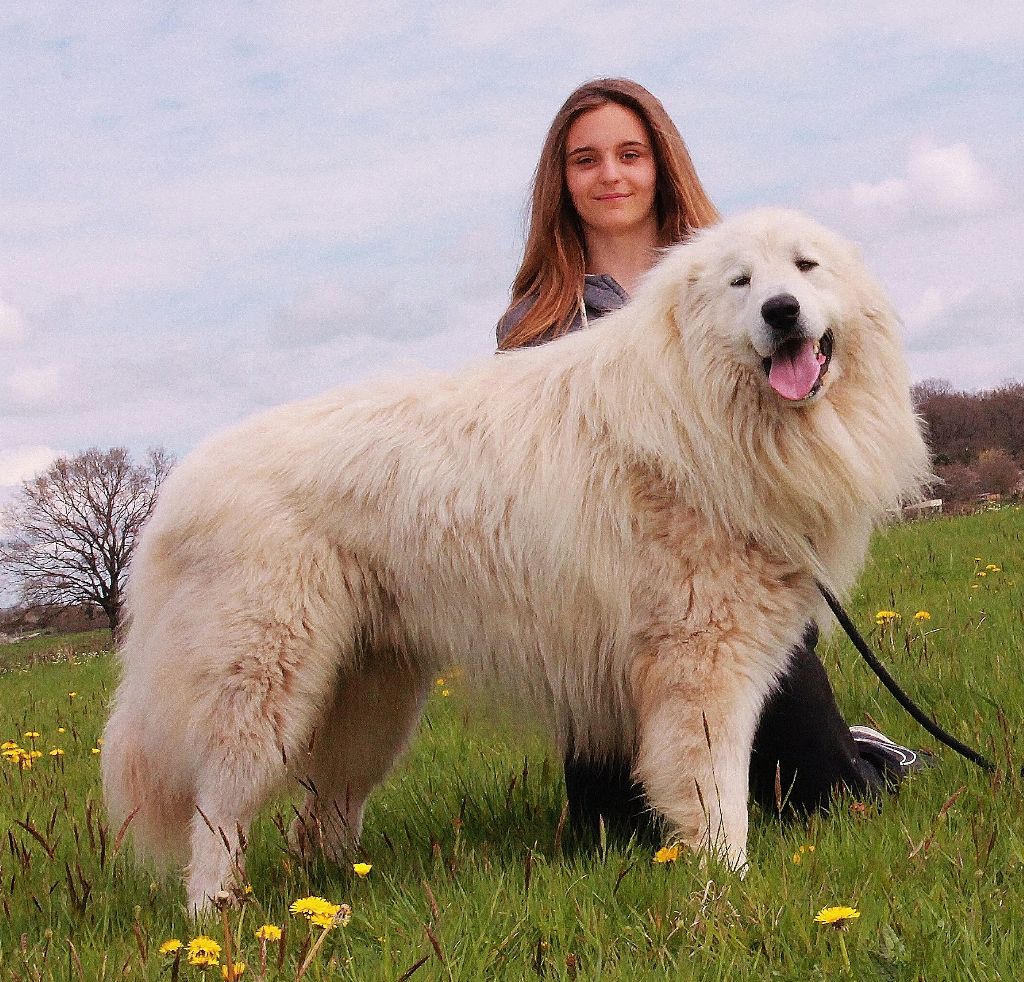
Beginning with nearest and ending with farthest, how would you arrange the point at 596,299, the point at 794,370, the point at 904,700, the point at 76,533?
the point at 794,370
the point at 904,700
the point at 596,299
the point at 76,533

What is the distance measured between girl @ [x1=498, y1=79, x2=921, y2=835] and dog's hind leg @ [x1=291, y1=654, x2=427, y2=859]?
589 millimetres

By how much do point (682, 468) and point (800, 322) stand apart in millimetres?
500

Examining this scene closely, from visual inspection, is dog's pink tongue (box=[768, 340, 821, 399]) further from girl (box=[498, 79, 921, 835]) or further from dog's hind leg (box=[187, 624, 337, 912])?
dog's hind leg (box=[187, 624, 337, 912])

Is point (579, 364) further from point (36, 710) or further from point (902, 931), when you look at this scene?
point (36, 710)

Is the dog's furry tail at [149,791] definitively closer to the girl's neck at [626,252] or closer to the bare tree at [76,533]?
the girl's neck at [626,252]

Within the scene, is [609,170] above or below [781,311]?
above

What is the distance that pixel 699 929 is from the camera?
7.17 ft

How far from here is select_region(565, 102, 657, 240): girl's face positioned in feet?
13.2

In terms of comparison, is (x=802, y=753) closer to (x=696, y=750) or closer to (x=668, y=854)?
(x=696, y=750)

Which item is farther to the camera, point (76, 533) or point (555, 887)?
point (76, 533)

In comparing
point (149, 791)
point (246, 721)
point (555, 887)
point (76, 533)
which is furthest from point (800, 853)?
point (76, 533)

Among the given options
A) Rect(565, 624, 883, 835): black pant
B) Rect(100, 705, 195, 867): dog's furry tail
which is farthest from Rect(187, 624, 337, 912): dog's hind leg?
Rect(565, 624, 883, 835): black pant

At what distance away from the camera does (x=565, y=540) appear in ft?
9.91

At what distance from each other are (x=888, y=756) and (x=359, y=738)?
1.86 meters
